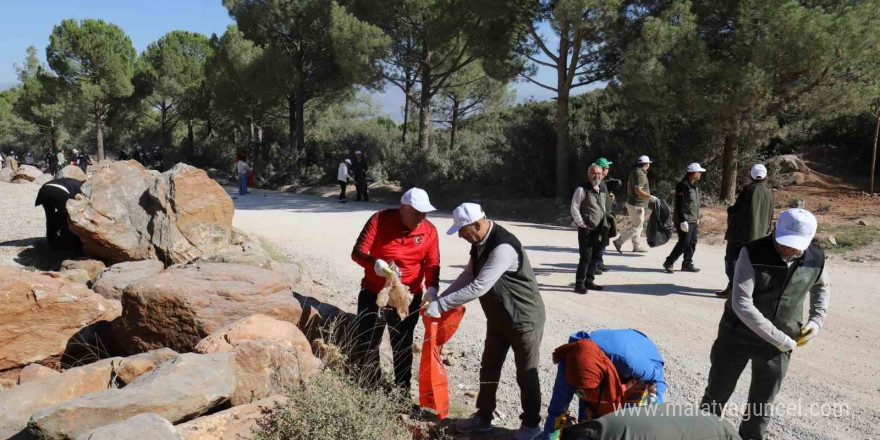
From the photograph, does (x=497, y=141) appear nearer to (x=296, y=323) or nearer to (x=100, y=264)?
(x=100, y=264)

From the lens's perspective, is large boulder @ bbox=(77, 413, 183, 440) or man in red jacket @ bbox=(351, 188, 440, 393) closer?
large boulder @ bbox=(77, 413, 183, 440)

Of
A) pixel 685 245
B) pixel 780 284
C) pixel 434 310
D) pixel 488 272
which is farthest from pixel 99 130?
pixel 780 284

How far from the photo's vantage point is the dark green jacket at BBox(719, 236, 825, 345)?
3.64m

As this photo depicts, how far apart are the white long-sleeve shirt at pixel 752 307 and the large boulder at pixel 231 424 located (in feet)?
9.15

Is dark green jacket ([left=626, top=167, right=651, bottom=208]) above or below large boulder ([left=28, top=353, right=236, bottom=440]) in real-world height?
above

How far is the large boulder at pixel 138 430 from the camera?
3020mm

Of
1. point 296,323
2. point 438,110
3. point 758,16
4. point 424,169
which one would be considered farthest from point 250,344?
point 438,110

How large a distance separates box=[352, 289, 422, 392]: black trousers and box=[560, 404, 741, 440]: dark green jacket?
2.25 meters

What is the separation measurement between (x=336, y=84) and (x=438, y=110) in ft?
21.7

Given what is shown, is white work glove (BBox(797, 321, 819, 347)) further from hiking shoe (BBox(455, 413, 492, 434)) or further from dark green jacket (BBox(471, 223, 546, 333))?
hiking shoe (BBox(455, 413, 492, 434))

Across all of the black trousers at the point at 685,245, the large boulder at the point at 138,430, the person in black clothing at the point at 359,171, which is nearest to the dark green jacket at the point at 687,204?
the black trousers at the point at 685,245

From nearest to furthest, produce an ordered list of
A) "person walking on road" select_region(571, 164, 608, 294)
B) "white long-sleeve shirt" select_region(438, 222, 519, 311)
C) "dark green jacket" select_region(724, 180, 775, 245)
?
"white long-sleeve shirt" select_region(438, 222, 519, 311), "dark green jacket" select_region(724, 180, 775, 245), "person walking on road" select_region(571, 164, 608, 294)

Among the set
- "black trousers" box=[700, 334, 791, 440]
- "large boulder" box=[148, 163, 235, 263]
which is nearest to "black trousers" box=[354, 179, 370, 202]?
"large boulder" box=[148, 163, 235, 263]

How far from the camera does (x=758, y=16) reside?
12734 mm
